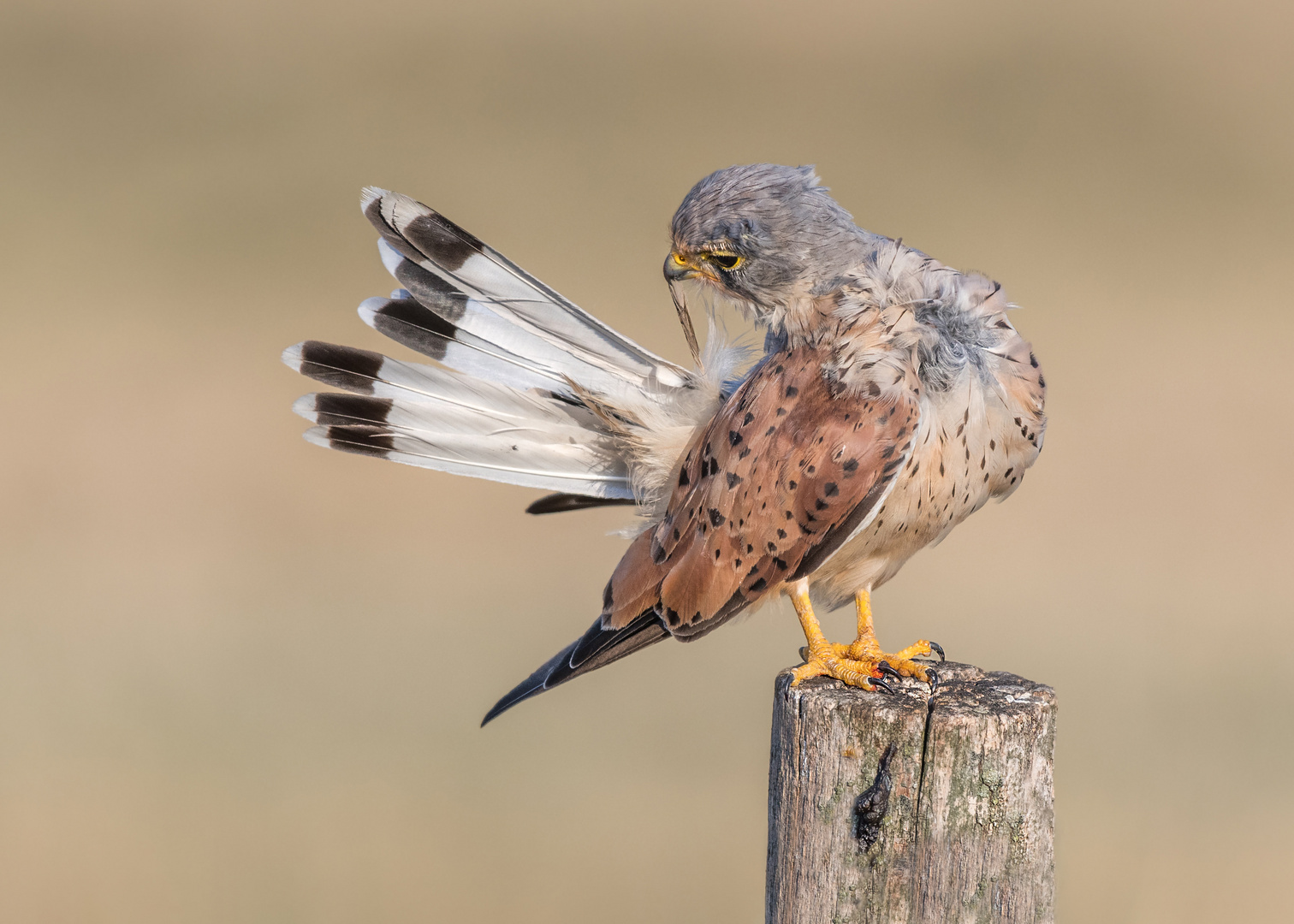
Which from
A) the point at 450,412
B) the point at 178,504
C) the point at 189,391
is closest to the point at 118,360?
the point at 189,391

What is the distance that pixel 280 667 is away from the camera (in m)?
7.42

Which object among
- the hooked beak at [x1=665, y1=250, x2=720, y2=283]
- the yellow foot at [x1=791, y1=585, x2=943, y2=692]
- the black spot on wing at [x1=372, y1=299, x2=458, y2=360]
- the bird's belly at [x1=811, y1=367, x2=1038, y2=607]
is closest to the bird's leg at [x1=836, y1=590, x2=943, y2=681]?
the yellow foot at [x1=791, y1=585, x2=943, y2=692]

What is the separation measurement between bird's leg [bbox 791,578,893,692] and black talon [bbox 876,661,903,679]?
0.01 m

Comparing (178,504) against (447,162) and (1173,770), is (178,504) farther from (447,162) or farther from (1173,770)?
(1173,770)

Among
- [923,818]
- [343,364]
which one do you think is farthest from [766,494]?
[343,364]

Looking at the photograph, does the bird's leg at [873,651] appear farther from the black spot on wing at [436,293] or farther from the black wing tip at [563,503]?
the black spot on wing at [436,293]

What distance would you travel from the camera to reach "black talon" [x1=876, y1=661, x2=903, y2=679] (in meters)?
3.22

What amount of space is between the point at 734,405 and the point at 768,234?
0.48 meters

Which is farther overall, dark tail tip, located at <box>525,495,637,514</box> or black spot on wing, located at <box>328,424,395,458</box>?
dark tail tip, located at <box>525,495,637,514</box>

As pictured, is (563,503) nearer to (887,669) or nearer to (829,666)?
(829,666)

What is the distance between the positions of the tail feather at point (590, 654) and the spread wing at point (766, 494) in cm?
3

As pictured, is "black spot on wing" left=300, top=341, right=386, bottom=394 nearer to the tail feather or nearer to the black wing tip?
the black wing tip

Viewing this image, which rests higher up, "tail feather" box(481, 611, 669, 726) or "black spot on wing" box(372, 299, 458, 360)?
"black spot on wing" box(372, 299, 458, 360)

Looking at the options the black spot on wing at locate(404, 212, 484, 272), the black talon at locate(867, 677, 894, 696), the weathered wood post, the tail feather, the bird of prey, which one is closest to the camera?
the weathered wood post
